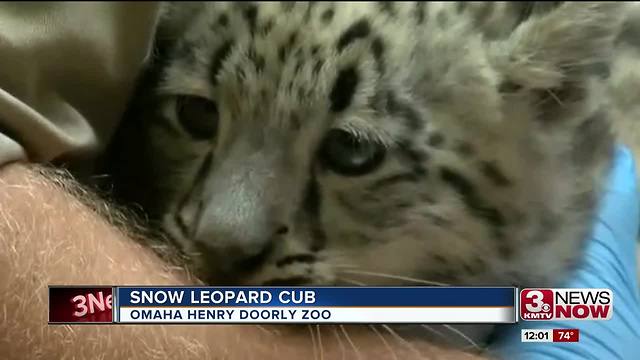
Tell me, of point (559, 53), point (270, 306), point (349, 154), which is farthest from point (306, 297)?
point (559, 53)

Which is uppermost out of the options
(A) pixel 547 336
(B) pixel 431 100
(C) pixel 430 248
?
(B) pixel 431 100

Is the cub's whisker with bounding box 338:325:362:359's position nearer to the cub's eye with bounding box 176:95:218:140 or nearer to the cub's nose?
the cub's nose

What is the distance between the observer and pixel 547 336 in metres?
0.75

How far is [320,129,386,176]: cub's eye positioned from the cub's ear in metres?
0.12

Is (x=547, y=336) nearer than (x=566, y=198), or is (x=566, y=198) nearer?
(x=547, y=336)

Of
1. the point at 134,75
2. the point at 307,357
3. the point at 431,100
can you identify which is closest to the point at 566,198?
the point at 431,100

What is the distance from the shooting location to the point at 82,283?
751 mm

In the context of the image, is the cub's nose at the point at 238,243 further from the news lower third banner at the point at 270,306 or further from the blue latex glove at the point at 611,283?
the blue latex glove at the point at 611,283

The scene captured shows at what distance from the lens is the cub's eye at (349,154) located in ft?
2.83

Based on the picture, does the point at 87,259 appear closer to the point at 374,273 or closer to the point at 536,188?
the point at 374,273

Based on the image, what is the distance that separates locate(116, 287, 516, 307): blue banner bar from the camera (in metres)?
0.75

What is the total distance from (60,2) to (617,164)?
1.60ft

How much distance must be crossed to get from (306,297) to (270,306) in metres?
0.03

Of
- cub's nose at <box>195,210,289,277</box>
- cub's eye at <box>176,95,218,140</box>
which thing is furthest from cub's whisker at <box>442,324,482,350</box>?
cub's eye at <box>176,95,218,140</box>
